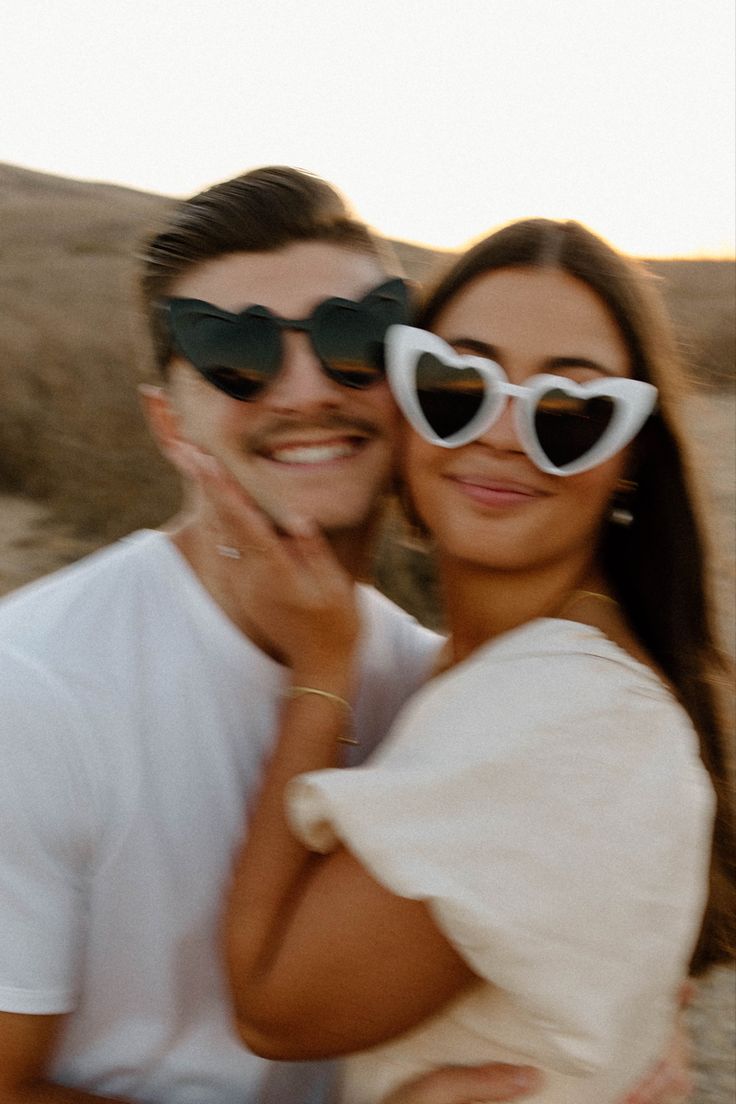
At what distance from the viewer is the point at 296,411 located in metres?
2.20

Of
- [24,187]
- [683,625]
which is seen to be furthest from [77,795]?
[24,187]

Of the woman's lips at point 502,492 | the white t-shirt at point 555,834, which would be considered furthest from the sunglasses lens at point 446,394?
the white t-shirt at point 555,834

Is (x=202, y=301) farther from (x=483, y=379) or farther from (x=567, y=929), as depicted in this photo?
(x=567, y=929)

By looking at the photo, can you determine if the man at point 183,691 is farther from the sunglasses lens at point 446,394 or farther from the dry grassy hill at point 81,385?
the dry grassy hill at point 81,385

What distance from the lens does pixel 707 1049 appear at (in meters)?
4.39

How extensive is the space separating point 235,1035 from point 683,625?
1.08 meters

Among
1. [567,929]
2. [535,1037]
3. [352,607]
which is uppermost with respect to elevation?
[352,607]

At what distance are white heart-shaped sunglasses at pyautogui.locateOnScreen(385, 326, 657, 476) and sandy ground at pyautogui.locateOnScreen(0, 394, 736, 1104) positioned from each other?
13.7 inches

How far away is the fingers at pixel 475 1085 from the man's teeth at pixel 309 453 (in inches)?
43.9

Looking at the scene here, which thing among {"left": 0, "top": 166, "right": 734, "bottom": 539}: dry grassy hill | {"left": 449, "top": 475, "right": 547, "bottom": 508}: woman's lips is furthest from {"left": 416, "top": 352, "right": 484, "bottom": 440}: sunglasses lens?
{"left": 0, "top": 166, "right": 734, "bottom": 539}: dry grassy hill

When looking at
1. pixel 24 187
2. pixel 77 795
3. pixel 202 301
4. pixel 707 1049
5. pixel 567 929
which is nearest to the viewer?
pixel 567 929

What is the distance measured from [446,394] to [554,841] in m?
0.77

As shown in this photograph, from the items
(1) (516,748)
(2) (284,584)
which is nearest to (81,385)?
(2) (284,584)

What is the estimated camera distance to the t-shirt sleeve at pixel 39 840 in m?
1.83
